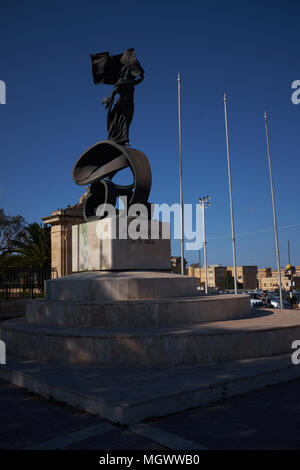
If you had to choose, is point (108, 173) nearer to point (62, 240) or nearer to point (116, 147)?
point (116, 147)

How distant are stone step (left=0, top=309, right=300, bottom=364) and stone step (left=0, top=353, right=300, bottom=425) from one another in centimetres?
18

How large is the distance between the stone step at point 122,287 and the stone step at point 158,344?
1.35m

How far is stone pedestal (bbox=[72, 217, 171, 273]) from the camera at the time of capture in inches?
351

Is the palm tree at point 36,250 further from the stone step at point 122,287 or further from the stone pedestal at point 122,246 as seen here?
the stone step at point 122,287

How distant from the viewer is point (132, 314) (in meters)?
6.95

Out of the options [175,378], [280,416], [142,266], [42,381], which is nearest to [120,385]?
[175,378]

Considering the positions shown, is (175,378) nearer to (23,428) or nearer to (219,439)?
(219,439)

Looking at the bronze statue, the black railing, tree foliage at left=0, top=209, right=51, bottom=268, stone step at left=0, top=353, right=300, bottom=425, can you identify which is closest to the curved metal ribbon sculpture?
the bronze statue

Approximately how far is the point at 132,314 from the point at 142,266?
243 centimetres

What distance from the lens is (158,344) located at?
229 inches

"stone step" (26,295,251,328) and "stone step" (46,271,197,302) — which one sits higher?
"stone step" (46,271,197,302)

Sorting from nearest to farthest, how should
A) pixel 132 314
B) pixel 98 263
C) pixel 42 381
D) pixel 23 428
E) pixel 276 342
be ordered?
pixel 23 428
pixel 42 381
pixel 276 342
pixel 132 314
pixel 98 263

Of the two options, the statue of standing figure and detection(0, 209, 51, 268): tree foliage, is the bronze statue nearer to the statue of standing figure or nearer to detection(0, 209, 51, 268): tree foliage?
the statue of standing figure
